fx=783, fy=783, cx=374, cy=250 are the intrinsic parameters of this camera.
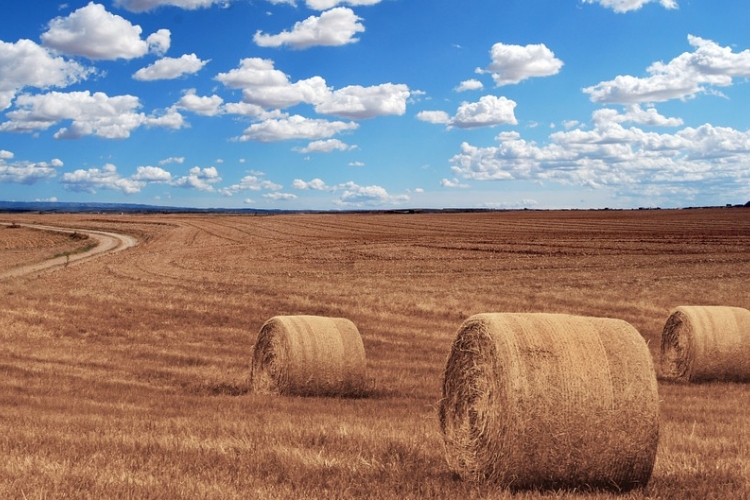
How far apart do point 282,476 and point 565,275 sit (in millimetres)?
25589

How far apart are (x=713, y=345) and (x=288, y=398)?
817 centimetres

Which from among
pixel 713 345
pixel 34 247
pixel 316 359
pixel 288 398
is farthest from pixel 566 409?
pixel 34 247

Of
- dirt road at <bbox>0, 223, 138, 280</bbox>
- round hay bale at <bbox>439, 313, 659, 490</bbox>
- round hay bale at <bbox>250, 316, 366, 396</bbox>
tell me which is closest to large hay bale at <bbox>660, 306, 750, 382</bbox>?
round hay bale at <bbox>250, 316, 366, 396</bbox>

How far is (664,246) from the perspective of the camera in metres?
41.4

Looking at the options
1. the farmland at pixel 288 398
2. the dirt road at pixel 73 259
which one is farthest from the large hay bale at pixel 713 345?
the dirt road at pixel 73 259

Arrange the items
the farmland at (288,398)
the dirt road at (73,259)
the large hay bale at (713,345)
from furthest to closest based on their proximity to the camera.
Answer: the dirt road at (73,259) → the large hay bale at (713,345) → the farmland at (288,398)

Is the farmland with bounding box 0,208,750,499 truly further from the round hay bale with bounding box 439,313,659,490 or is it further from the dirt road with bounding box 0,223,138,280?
the dirt road with bounding box 0,223,138,280

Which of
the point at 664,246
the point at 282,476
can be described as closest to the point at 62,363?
the point at 282,476

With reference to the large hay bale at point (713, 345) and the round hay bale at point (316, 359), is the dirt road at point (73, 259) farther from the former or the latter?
the large hay bale at point (713, 345)

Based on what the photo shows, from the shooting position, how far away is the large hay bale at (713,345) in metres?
14.7

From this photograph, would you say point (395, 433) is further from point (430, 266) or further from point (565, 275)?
point (430, 266)

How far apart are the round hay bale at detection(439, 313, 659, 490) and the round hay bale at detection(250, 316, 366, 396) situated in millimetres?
5934

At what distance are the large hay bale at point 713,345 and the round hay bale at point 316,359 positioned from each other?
21.5 feet

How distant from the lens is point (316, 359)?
1336 centimetres
